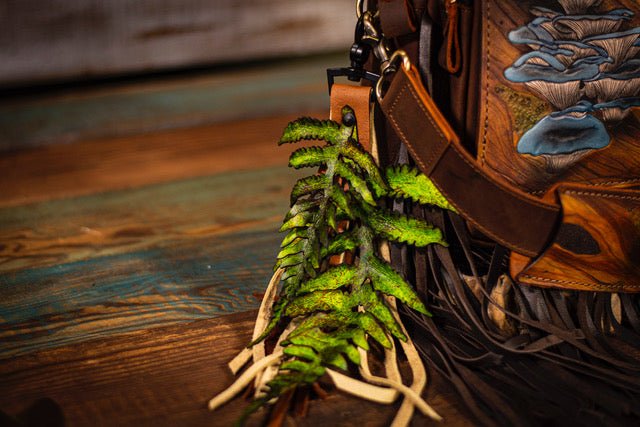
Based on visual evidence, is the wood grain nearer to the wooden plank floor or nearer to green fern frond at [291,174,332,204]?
the wooden plank floor

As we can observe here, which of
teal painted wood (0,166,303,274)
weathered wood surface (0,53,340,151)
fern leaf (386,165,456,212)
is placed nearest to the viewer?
fern leaf (386,165,456,212)

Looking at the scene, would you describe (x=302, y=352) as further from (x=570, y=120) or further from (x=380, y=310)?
(x=570, y=120)

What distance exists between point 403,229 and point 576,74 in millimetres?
223

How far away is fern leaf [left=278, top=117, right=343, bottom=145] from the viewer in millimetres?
713

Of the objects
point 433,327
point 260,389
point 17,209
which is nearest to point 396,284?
Answer: point 433,327

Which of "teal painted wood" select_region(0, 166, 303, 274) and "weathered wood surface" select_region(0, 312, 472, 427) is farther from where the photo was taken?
"teal painted wood" select_region(0, 166, 303, 274)

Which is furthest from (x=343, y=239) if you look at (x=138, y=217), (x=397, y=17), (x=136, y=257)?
(x=138, y=217)

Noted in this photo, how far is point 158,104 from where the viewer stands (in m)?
1.70

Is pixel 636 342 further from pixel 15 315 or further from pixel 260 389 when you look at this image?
pixel 15 315

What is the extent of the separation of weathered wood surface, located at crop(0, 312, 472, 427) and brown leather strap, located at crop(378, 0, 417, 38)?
0.34m

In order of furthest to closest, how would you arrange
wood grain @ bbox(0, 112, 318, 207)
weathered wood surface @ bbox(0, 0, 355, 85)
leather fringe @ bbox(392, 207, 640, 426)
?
weathered wood surface @ bbox(0, 0, 355, 85) → wood grain @ bbox(0, 112, 318, 207) → leather fringe @ bbox(392, 207, 640, 426)

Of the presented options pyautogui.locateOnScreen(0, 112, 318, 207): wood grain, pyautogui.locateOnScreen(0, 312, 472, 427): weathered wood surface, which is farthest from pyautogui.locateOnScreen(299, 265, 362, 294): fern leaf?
pyautogui.locateOnScreen(0, 112, 318, 207): wood grain

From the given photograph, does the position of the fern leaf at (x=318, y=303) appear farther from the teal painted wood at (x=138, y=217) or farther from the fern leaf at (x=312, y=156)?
the teal painted wood at (x=138, y=217)

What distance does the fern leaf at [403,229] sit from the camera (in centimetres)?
71
